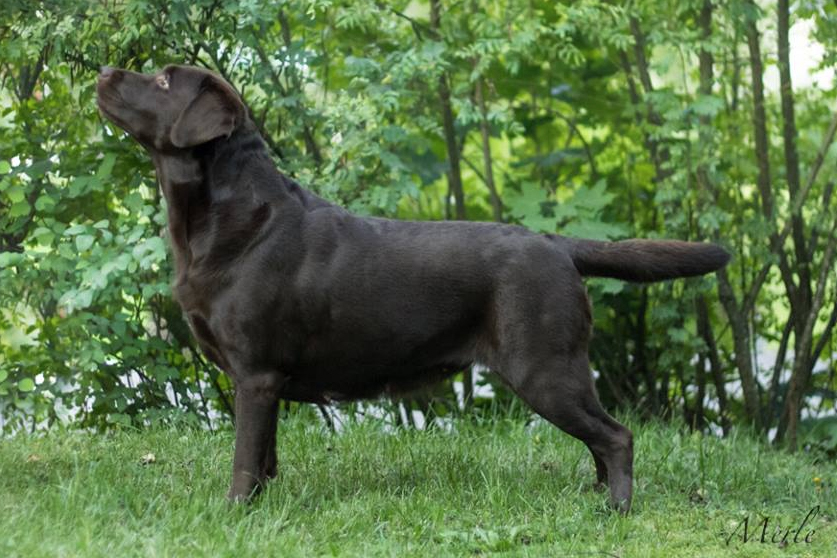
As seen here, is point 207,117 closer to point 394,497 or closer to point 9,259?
point 394,497

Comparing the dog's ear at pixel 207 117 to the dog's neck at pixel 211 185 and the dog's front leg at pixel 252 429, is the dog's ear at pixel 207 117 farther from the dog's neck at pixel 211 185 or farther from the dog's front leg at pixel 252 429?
the dog's front leg at pixel 252 429

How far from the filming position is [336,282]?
4.69 meters

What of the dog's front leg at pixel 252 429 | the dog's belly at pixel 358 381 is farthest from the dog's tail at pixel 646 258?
the dog's front leg at pixel 252 429

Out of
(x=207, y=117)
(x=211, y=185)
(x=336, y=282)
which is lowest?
(x=336, y=282)

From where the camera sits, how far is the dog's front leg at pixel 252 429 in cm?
456

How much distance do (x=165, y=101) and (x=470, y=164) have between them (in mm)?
3642

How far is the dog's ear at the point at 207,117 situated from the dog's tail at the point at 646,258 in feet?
4.44

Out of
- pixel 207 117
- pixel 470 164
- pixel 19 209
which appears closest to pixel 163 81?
pixel 207 117

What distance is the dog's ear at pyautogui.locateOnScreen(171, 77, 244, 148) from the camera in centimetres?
452

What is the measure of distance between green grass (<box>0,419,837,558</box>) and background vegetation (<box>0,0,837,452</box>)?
0.76m

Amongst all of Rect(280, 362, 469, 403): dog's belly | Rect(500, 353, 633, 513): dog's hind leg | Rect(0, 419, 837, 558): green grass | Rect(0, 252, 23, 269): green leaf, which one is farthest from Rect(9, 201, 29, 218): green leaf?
Rect(500, 353, 633, 513): dog's hind leg

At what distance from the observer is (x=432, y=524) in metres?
4.32

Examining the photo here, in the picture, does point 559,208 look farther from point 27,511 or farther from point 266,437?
point 27,511

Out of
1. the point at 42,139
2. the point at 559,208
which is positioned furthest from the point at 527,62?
the point at 42,139
